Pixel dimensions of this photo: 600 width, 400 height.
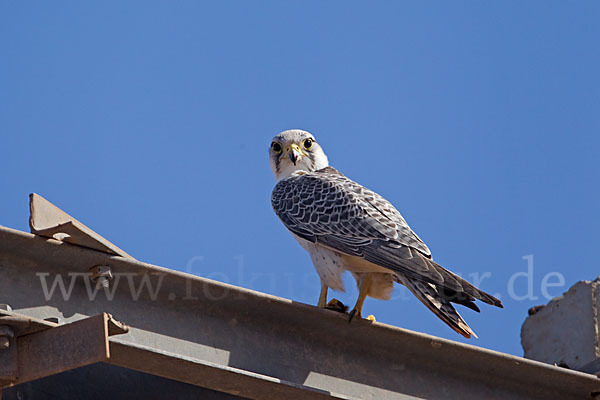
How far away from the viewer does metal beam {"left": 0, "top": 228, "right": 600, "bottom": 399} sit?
3.36m

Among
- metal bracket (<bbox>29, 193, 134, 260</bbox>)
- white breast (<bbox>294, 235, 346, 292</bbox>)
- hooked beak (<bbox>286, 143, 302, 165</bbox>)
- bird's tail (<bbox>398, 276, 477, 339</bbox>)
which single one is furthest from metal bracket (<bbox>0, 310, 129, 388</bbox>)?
hooked beak (<bbox>286, 143, 302, 165</bbox>)

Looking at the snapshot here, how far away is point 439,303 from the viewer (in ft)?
14.8

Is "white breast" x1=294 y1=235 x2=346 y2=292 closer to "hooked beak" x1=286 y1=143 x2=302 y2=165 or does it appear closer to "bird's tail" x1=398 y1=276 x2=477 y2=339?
"bird's tail" x1=398 y1=276 x2=477 y2=339

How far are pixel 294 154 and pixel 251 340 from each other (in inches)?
120

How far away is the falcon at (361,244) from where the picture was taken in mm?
4488

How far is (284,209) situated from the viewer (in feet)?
19.6

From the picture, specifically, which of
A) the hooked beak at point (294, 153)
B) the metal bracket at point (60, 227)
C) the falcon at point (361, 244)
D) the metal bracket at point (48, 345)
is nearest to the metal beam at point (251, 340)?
the metal bracket at point (60, 227)

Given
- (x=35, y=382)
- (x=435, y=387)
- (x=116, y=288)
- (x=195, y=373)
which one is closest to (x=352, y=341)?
(x=435, y=387)

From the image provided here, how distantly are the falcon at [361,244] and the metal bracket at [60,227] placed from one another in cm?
136

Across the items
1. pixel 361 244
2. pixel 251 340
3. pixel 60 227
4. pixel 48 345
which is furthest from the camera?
pixel 361 244

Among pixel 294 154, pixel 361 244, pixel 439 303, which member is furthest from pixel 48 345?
pixel 294 154

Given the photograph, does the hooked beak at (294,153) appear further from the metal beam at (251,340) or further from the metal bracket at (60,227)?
the metal bracket at (60,227)

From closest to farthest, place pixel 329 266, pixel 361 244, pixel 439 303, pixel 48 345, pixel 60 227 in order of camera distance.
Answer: pixel 48 345 < pixel 60 227 < pixel 439 303 < pixel 361 244 < pixel 329 266

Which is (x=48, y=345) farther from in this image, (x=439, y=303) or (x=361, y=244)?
(x=361, y=244)
